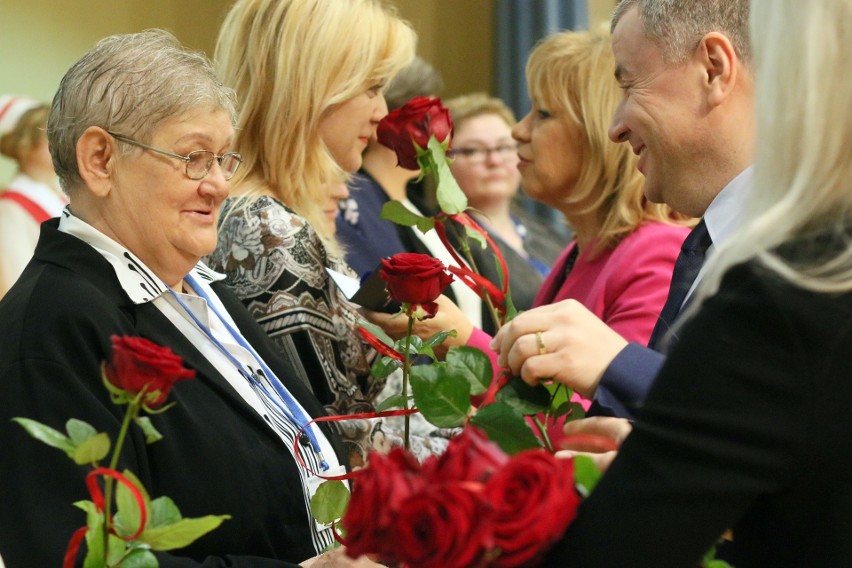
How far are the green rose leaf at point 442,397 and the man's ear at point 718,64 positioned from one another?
69 centimetres

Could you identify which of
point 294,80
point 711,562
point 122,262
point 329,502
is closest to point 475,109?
point 294,80

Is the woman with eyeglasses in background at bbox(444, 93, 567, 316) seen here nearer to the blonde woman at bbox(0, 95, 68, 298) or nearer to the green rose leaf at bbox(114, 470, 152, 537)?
the blonde woman at bbox(0, 95, 68, 298)

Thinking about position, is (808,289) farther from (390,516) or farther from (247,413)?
(247,413)

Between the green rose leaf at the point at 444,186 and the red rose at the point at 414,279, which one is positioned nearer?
the red rose at the point at 414,279

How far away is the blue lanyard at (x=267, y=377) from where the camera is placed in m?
1.75

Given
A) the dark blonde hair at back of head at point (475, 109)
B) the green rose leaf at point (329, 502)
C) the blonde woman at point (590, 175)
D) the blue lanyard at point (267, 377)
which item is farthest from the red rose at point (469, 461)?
the dark blonde hair at back of head at point (475, 109)

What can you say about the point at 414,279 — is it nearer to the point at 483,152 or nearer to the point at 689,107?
the point at 689,107

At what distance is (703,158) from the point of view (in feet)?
5.45

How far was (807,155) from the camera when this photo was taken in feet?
2.92

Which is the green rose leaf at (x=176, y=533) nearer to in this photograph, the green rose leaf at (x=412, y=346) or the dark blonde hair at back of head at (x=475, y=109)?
the green rose leaf at (x=412, y=346)

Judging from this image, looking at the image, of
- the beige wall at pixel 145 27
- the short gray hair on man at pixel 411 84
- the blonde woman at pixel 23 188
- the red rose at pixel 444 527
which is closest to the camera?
the red rose at pixel 444 527

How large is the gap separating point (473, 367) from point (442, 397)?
0.08 meters

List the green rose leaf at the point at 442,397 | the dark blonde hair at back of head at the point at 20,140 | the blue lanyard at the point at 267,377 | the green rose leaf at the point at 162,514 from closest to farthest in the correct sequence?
the green rose leaf at the point at 162,514
the green rose leaf at the point at 442,397
the blue lanyard at the point at 267,377
the dark blonde hair at back of head at the point at 20,140

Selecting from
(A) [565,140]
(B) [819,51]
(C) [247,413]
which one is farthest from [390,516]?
(A) [565,140]
